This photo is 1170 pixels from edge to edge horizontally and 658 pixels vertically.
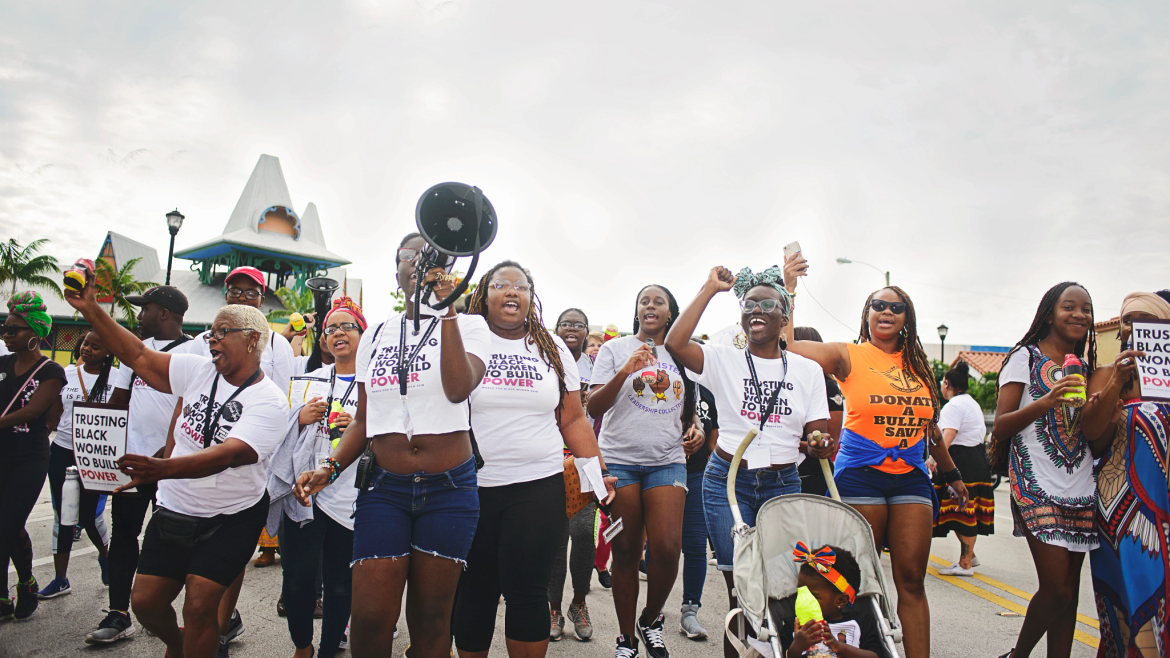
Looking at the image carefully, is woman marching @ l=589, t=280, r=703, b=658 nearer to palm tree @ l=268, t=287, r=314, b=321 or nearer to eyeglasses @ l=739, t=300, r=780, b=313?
eyeglasses @ l=739, t=300, r=780, b=313

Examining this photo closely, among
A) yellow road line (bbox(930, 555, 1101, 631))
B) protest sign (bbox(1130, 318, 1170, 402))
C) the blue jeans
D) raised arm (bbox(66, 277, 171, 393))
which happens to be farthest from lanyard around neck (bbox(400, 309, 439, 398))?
yellow road line (bbox(930, 555, 1101, 631))

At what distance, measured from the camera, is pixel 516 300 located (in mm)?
3494

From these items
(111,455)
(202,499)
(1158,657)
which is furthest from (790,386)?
(111,455)

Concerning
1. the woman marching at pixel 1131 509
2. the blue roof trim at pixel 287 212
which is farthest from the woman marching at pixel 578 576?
the blue roof trim at pixel 287 212

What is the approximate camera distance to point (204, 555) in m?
3.10

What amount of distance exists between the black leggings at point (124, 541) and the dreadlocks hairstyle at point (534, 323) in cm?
237

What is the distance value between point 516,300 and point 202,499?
181 centimetres

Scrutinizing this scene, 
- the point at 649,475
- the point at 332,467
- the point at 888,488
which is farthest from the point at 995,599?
the point at 332,467

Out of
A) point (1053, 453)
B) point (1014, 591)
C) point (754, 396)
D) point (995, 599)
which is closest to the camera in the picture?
point (1053, 453)

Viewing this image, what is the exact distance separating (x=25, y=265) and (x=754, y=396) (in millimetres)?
38333

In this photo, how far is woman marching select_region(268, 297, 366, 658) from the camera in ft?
11.4

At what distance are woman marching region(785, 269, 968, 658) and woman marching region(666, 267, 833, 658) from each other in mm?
182

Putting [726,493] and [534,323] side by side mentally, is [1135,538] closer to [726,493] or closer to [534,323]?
[726,493]

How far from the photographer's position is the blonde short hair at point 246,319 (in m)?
3.42
